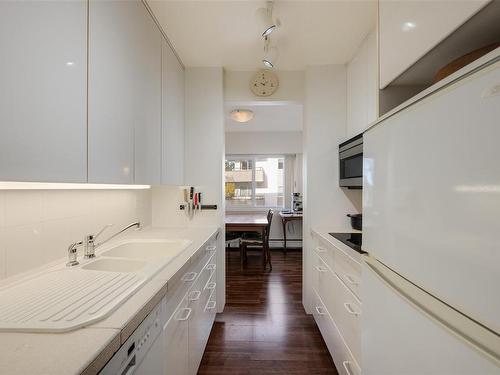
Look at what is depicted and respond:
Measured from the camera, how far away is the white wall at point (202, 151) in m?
2.32

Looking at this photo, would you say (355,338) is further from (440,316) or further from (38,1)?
(38,1)

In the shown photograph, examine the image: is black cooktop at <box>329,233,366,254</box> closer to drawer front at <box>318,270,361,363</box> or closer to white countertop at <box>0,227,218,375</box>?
drawer front at <box>318,270,361,363</box>

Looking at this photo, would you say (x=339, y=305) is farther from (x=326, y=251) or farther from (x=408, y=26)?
(x=408, y=26)

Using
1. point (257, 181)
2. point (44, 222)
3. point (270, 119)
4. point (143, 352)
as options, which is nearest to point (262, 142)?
point (257, 181)

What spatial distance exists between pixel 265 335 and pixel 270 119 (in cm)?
328

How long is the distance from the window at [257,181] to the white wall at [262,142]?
0.26 m

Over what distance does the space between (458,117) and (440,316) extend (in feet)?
1.34

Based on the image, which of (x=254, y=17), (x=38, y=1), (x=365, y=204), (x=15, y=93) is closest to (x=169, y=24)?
(x=254, y=17)

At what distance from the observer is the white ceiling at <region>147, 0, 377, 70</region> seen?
60.3 inches

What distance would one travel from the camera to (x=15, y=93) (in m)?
0.69

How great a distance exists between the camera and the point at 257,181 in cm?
546

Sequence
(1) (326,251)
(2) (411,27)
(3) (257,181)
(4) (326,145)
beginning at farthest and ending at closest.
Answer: (3) (257,181) → (4) (326,145) → (1) (326,251) → (2) (411,27)

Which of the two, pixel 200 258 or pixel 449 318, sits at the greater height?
pixel 449 318

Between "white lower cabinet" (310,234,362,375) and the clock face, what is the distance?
155 cm
